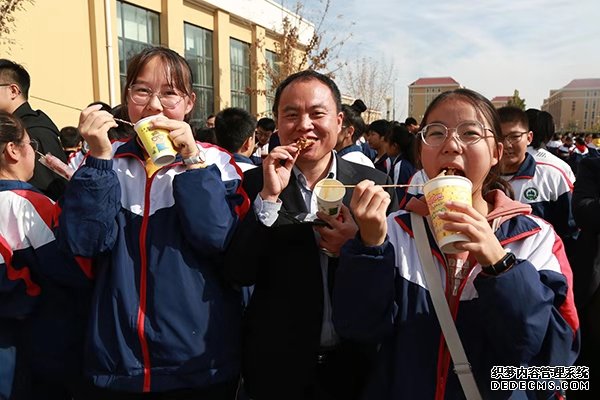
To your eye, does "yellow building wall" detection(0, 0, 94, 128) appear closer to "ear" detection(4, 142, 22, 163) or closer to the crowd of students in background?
"ear" detection(4, 142, 22, 163)

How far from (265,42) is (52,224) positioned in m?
20.6

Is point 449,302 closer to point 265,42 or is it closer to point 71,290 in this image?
point 71,290

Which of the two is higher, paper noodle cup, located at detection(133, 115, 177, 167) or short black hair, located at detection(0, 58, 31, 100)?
short black hair, located at detection(0, 58, 31, 100)

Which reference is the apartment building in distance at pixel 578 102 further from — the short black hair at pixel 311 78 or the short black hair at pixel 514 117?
the short black hair at pixel 311 78

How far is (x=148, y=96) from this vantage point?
6.29 feet

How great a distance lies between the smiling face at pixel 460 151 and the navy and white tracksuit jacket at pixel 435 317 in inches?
9.0

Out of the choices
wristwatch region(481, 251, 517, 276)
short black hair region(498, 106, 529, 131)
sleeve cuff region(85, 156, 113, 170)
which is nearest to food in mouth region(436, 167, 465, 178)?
wristwatch region(481, 251, 517, 276)

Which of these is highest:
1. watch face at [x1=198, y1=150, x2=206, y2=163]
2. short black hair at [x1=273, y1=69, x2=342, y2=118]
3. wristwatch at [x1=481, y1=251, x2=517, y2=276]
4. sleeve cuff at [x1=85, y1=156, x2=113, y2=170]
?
short black hair at [x1=273, y1=69, x2=342, y2=118]

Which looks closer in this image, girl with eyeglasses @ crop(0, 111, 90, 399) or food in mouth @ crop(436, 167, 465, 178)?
food in mouth @ crop(436, 167, 465, 178)

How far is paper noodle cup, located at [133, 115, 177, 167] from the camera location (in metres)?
1.74

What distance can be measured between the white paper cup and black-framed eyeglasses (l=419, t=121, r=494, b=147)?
0.41 meters

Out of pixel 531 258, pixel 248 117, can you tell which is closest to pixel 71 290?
pixel 531 258

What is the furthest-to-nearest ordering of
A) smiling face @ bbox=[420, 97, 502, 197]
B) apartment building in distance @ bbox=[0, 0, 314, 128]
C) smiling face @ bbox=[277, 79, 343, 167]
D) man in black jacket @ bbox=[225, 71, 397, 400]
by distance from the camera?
apartment building in distance @ bbox=[0, 0, 314, 128], smiling face @ bbox=[277, 79, 343, 167], man in black jacket @ bbox=[225, 71, 397, 400], smiling face @ bbox=[420, 97, 502, 197]

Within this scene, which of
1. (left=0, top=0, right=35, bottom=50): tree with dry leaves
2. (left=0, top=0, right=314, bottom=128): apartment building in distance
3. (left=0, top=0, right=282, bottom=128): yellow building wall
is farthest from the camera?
(left=0, top=0, right=314, bottom=128): apartment building in distance
